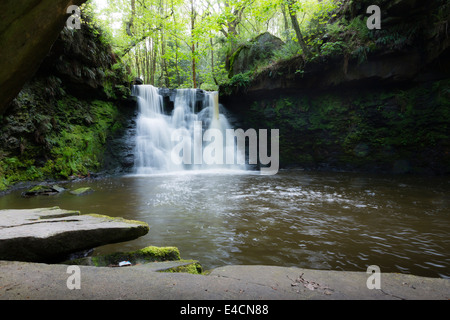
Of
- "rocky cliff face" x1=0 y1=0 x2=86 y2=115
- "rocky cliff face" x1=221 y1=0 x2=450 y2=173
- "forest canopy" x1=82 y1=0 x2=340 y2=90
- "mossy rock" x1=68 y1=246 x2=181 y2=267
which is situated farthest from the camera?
"forest canopy" x1=82 y1=0 x2=340 y2=90

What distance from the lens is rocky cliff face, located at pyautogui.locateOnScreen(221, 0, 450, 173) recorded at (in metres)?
8.84

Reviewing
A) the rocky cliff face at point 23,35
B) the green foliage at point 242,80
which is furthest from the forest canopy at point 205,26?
the rocky cliff face at point 23,35

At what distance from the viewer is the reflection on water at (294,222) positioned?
268 cm

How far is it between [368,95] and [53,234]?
41.0 ft

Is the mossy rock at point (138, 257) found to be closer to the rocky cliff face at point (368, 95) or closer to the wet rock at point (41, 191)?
the wet rock at point (41, 191)

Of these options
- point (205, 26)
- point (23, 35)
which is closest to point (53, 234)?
point (23, 35)

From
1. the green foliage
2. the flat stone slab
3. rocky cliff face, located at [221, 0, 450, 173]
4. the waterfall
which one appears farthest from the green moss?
the green foliage

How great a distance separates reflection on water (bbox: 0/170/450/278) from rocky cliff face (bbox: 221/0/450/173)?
366 cm

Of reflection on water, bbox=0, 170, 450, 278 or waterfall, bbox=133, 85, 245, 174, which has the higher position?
waterfall, bbox=133, 85, 245, 174

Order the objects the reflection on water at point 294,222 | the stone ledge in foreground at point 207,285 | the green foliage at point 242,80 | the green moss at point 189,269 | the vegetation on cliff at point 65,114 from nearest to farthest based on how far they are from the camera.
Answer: the stone ledge in foreground at point 207,285, the green moss at point 189,269, the reflection on water at point 294,222, the vegetation on cliff at point 65,114, the green foliage at point 242,80

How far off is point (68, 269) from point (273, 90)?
1210 centimetres

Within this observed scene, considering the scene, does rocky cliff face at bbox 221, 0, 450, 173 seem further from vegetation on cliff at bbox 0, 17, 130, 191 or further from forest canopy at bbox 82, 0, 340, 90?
vegetation on cliff at bbox 0, 17, 130, 191

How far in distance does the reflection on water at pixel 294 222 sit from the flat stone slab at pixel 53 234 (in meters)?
0.53
